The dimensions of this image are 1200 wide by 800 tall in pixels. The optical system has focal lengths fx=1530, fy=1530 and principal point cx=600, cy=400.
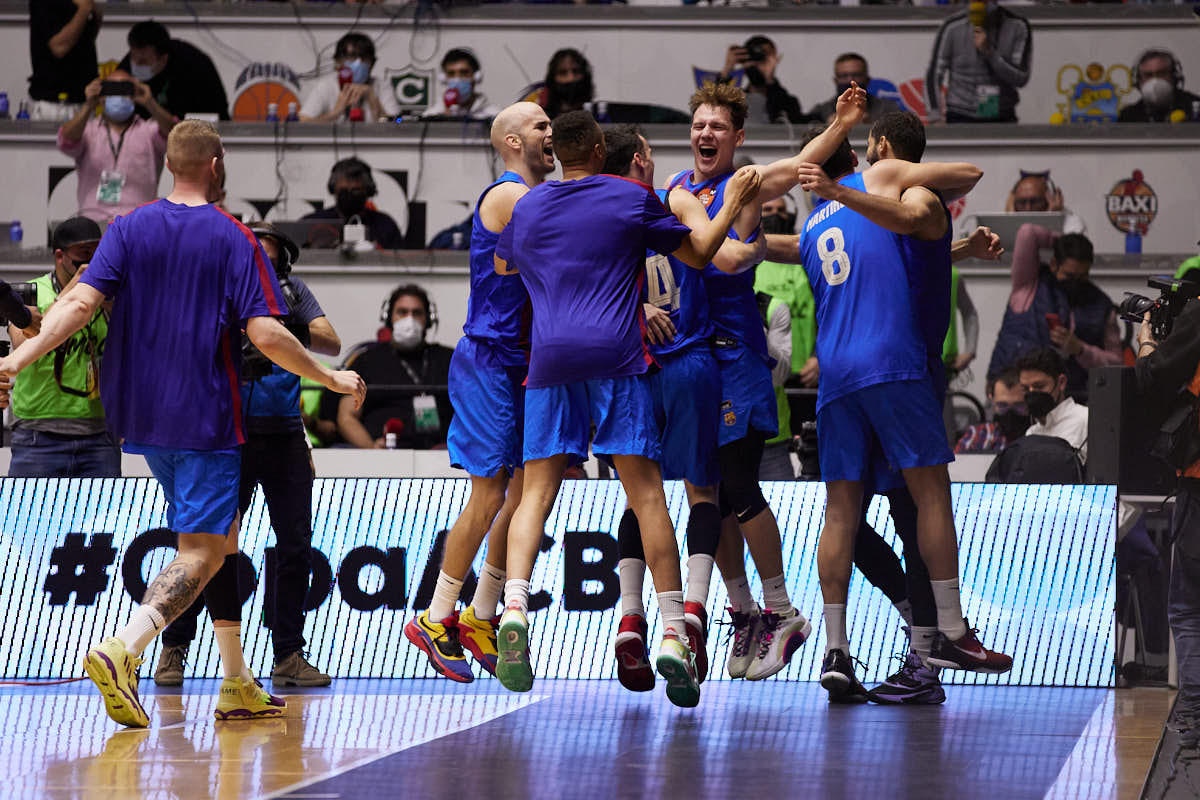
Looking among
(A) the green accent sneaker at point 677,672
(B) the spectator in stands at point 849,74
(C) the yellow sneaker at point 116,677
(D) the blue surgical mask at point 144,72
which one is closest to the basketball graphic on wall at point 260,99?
(D) the blue surgical mask at point 144,72

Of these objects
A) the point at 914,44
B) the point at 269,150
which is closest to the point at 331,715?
the point at 269,150

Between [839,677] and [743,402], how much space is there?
3.64 feet

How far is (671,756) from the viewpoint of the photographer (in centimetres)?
466

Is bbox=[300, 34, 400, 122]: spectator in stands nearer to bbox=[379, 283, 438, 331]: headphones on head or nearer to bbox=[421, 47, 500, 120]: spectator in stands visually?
bbox=[421, 47, 500, 120]: spectator in stands

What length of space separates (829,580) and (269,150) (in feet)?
26.2

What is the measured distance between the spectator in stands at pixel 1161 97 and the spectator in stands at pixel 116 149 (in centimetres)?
778

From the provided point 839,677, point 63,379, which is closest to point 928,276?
point 839,677

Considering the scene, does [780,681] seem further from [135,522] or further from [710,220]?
[135,522]

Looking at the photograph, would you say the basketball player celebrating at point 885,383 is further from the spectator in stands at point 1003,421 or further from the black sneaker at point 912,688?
the spectator in stands at point 1003,421

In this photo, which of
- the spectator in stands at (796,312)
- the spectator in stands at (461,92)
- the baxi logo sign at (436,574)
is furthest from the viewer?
the spectator in stands at (461,92)

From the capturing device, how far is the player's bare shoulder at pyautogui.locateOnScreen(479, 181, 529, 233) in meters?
5.84

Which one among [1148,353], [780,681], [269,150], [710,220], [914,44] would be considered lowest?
[780,681]

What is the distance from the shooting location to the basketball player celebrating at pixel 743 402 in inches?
232

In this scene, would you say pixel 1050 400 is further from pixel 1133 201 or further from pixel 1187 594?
pixel 1133 201
